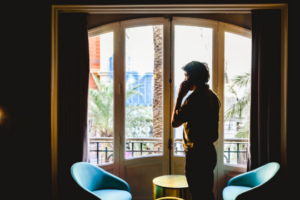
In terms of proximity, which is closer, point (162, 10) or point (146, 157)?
point (162, 10)

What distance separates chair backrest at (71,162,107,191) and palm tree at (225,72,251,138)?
1.88 meters

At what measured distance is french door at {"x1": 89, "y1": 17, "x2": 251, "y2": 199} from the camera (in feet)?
10.5

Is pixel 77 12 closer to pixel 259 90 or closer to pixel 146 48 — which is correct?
pixel 146 48

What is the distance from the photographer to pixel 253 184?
266 cm

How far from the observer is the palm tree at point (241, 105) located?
316 centimetres

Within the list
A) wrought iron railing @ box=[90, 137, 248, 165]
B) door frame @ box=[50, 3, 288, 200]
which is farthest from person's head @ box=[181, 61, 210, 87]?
wrought iron railing @ box=[90, 137, 248, 165]

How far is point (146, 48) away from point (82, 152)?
5.50ft

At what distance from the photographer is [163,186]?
2.47 metres

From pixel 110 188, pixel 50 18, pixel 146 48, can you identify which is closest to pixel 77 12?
pixel 50 18

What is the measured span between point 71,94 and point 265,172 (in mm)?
2497

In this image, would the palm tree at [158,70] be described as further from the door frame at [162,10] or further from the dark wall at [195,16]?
the door frame at [162,10]

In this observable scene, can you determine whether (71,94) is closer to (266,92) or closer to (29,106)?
(29,106)

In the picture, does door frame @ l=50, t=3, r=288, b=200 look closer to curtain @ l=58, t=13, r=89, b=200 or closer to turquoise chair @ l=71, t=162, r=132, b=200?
curtain @ l=58, t=13, r=89, b=200

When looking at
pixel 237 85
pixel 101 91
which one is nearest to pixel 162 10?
pixel 101 91
